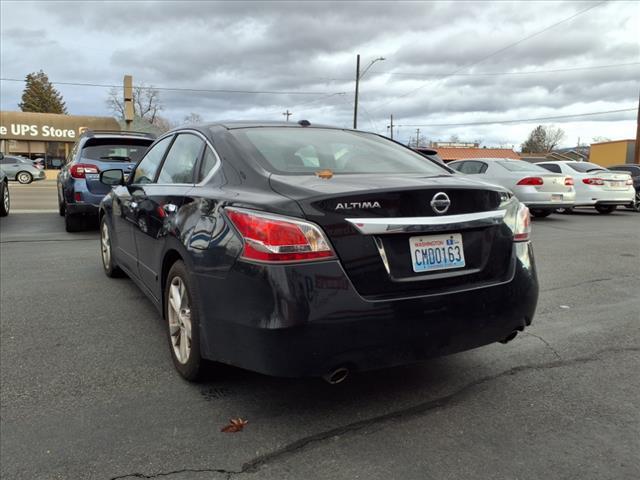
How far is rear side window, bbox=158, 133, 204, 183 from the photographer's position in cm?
349

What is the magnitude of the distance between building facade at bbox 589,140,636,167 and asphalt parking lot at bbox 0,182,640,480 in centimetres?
3783

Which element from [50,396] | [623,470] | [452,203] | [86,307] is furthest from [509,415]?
[86,307]

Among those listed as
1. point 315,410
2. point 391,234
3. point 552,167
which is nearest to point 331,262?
point 391,234

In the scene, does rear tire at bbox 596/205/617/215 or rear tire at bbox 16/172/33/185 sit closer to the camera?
rear tire at bbox 596/205/617/215

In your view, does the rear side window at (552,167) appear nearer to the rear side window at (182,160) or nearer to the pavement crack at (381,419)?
the pavement crack at (381,419)

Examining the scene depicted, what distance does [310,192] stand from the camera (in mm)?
2533

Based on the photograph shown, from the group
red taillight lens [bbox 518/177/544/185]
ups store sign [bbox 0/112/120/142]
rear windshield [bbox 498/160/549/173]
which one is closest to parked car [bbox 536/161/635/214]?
rear windshield [bbox 498/160/549/173]

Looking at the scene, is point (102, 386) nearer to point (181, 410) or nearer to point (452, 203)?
point (181, 410)

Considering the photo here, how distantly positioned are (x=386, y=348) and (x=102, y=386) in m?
1.77

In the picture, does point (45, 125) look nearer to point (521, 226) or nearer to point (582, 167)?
point (582, 167)

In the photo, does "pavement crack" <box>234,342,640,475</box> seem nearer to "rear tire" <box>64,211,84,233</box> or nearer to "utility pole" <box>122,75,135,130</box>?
"rear tire" <box>64,211,84,233</box>

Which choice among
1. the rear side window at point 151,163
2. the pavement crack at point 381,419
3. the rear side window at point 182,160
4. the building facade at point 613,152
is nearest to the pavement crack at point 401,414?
the pavement crack at point 381,419

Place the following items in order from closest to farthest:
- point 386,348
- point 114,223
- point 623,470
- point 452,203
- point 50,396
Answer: point 623,470
point 386,348
point 452,203
point 50,396
point 114,223

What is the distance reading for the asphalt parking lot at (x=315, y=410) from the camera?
2.37 meters
